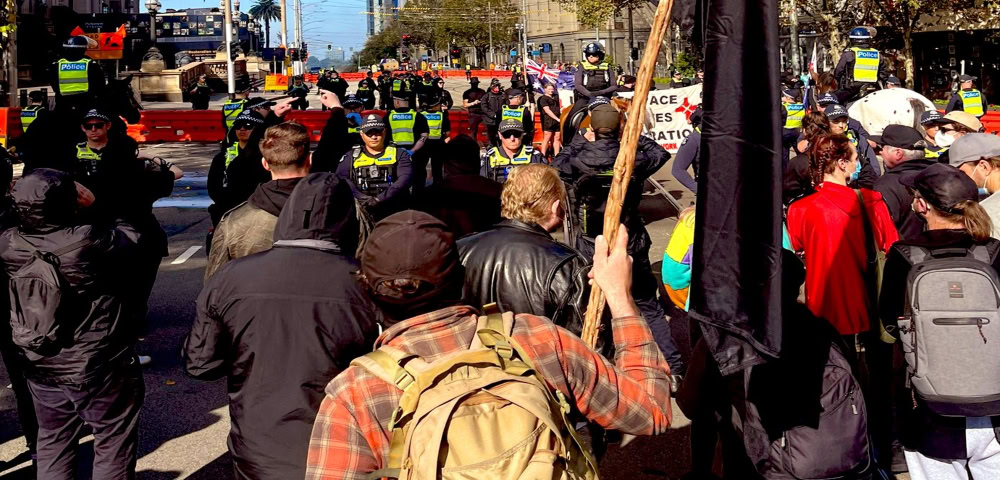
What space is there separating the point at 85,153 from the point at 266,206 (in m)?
3.38

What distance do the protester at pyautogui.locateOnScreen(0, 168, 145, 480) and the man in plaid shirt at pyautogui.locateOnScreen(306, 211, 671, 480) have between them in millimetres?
2468

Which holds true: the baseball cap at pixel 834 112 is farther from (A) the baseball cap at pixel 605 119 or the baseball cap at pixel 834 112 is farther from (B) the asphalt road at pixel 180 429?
(A) the baseball cap at pixel 605 119

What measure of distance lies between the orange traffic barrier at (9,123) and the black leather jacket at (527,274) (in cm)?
1820

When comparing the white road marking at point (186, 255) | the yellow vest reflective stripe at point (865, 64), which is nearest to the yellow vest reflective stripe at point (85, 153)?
the white road marking at point (186, 255)

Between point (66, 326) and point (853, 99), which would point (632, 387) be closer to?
point (66, 326)

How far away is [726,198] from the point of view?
2.66 metres

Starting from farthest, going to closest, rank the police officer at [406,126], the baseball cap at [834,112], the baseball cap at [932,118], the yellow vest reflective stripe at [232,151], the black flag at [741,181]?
1. the police officer at [406,126]
2. the yellow vest reflective stripe at [232,151]
3. the baseball cap at [834,112]
4. the baseball cap at [932,118]
5. the black flag at [741,181]

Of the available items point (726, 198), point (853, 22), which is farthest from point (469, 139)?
point (853, 22)

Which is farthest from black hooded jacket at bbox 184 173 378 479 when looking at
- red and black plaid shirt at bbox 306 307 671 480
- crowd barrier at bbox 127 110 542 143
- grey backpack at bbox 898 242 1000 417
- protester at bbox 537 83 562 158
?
crowd barrier at bbox 127 110 542 143

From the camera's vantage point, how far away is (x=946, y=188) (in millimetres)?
4211

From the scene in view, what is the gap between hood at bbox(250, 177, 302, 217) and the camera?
4609mm

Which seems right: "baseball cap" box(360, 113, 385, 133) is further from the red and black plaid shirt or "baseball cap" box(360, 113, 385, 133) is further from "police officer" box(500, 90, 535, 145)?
"police officer" box(500, 90, 535, 145)

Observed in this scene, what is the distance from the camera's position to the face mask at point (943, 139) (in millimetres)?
7086

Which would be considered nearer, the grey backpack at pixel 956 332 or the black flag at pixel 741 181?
the black flag at pixel 741 181
